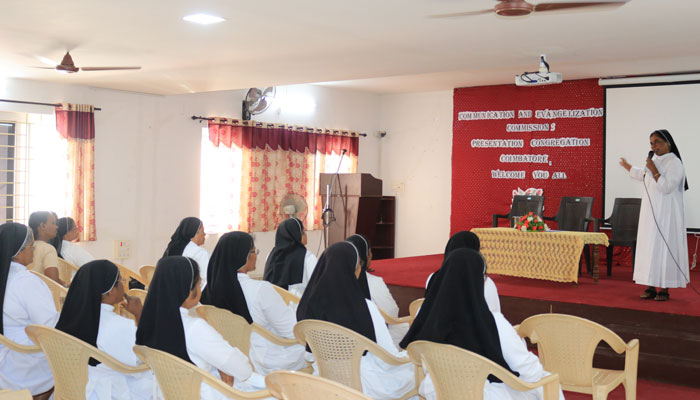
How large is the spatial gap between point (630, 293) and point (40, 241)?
16.6ft

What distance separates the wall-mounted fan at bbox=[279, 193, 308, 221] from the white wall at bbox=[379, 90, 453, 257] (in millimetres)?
2136

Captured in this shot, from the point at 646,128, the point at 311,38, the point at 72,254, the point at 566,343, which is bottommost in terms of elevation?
the point at 566,343

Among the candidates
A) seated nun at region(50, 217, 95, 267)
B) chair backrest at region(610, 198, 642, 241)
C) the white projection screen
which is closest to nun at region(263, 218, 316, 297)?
seated nun at region(50, 217, 95, 267)

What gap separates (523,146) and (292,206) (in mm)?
3570

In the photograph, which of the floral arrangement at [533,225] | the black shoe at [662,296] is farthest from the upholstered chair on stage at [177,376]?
the floral arrangement at [533,225]

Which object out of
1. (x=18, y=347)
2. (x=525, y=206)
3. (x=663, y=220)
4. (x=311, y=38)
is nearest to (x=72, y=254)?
(x=18, y=347)

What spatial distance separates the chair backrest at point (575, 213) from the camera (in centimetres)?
870

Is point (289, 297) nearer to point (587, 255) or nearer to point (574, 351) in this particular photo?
point (574, 351)

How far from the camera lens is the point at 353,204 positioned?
9438mm

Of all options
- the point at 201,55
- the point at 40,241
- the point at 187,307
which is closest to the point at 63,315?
the point at 187,307

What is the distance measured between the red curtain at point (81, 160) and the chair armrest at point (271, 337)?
204 inches

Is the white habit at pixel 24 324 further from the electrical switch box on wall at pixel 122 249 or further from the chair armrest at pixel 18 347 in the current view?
the electrical switch box on wall at pixel 122 249

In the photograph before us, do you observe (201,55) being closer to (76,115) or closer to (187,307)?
(76,115)

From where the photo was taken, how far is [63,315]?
124 inches
